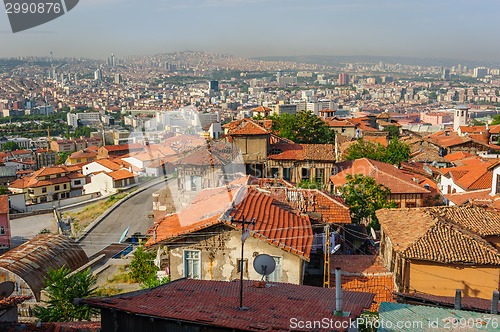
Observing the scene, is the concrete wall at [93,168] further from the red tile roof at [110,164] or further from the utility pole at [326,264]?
the utility pole at [326,264]

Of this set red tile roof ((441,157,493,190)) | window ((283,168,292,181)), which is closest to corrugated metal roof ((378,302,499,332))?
red tile roof ((441,157,493,190))

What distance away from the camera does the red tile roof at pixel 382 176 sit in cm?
1666

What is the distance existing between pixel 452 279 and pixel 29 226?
21.8 metres

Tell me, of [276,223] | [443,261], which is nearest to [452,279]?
[443,261]

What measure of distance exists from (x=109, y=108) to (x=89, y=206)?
96.3 metres

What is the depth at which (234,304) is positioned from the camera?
4789 mm

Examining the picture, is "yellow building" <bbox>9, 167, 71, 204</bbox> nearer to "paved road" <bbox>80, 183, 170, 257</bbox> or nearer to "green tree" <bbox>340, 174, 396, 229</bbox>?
"paved road" <bbox>80, 183, 170, 257</bbox>

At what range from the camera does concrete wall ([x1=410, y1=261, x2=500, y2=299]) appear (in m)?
8.23

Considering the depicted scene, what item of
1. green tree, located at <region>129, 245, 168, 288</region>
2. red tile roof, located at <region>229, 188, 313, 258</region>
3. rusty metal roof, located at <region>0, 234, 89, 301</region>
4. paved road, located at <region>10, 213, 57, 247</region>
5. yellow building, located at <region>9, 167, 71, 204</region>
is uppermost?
red tile roof, located at <region>229, 188, 313, 258</region>

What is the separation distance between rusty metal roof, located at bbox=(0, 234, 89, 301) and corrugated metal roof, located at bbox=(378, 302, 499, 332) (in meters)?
9.63

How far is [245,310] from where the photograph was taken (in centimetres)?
457

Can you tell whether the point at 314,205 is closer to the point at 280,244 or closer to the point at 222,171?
the point at 280,244

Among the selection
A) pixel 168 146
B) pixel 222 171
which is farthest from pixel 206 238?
pixel 168 146

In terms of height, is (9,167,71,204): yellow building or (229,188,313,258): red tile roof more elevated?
(229,188,313,258): red tile roof
